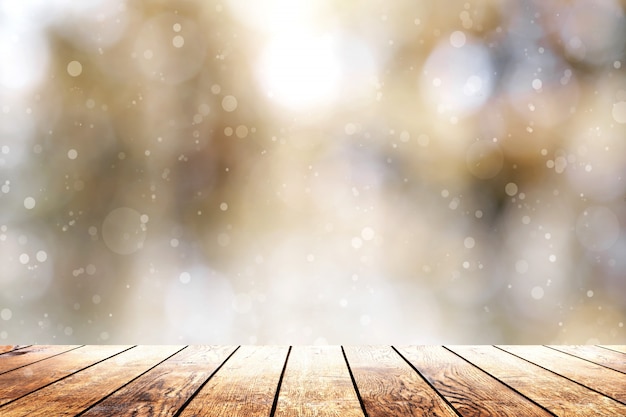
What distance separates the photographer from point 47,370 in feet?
3.94

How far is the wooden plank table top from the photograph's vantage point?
880 millimetres

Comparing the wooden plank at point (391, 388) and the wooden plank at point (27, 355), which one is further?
the wooden plank at point (27, 355)

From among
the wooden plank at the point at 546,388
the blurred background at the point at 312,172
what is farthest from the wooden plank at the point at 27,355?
the wooden plank at the point at 546,388

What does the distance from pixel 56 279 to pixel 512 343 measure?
144 centimetres

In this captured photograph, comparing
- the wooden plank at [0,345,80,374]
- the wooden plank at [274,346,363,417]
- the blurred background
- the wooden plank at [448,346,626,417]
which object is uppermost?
the blurred background

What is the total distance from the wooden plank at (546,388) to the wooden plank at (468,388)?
0.09ft

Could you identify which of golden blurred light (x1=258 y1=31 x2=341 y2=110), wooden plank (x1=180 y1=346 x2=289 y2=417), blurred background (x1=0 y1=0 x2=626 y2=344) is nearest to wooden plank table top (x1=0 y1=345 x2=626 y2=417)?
wooden plank (x1=180 y1=346 x2=289 y2=417)

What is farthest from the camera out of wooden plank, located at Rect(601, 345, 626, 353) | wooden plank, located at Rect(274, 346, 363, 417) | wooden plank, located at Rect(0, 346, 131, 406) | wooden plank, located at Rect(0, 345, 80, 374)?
wooden plank, located at Rect(601, 345, 626, 353)

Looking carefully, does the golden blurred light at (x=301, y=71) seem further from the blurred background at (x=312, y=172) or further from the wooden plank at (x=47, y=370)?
the wooden plank at (x=47, y=370)

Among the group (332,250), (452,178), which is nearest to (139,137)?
(332,250)

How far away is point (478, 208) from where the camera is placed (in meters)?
1.71

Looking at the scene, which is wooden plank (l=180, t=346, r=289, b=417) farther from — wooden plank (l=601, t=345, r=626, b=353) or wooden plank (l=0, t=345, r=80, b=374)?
wooden plank (l=601, t=345, r=626, b=353)

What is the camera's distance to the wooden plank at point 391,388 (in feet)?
2.85

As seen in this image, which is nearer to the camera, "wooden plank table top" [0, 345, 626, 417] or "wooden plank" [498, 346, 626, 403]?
"wooden plank table top" [0, 345, 626, 417]
